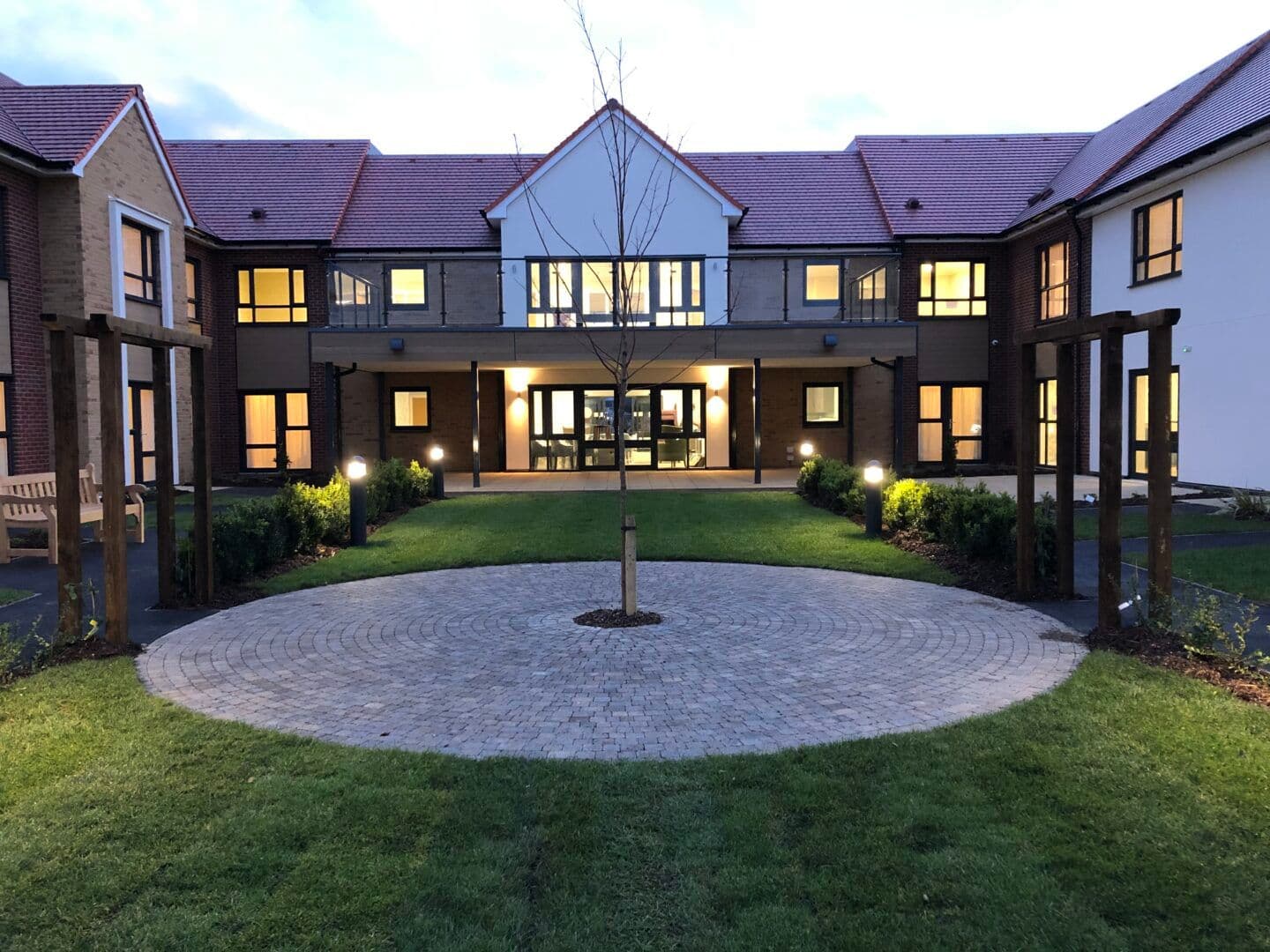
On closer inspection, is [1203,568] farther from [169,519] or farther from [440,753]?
[169,519]

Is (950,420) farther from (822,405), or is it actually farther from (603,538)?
(603,538)

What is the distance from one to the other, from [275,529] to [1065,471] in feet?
27.5

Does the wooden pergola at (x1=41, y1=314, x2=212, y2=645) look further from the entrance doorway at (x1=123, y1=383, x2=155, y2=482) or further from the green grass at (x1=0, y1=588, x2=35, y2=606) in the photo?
the entrance doorway at (x1=123, y1=383, x2=155, y2=482)

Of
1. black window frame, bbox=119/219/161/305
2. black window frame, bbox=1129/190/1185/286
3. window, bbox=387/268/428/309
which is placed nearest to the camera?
black window frame, bbox=1129/190/1185/286

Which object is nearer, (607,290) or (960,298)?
(607,290)

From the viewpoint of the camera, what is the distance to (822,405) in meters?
25.2

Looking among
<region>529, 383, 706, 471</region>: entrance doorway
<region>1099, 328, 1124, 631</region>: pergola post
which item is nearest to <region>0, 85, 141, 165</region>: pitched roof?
<region>529, 383, 706, 471</region>: entrance doorway

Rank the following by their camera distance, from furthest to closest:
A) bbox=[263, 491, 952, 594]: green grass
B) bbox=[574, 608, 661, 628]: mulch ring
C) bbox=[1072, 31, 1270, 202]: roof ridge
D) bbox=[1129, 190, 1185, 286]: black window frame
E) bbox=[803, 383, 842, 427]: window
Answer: bbox=[803, 383, 842, 427]: window, bbox=[1072, 31, 1270, 202]: roof ridge, bbox=[1129, 190, 1185, 286]: black window frame, bbox=[263, 491, 952, 594]: green grass, bbox=[574, 608, 661, 628]: mulch ring

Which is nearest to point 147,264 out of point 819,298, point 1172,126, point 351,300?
point 351,300

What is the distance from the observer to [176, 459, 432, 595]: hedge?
910 centimetres

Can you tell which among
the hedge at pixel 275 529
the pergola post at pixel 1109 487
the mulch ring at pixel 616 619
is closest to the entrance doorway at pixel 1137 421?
the pergola post at pixel 1109 487

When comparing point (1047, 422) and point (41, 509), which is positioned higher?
point (1047, 422)

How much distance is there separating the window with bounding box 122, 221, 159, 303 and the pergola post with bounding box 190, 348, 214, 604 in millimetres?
12070

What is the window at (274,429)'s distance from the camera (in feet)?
78.0
